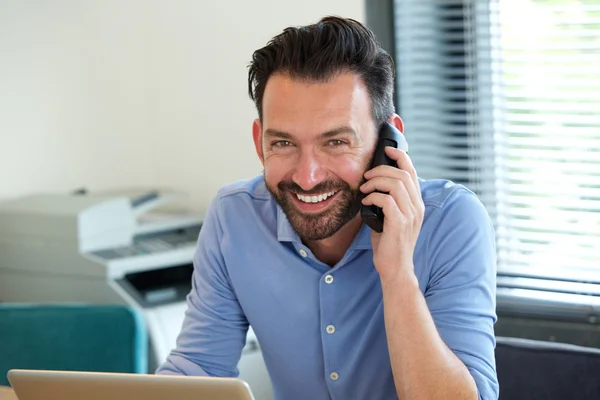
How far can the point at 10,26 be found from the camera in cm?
326

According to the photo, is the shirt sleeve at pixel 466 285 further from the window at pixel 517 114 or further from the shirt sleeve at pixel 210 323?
the window at pixel 517 114

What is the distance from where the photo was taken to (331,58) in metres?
1.73

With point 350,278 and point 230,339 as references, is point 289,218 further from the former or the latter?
point 230,339

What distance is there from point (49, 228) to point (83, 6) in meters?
0.91

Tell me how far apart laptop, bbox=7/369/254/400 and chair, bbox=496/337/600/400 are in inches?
28.1

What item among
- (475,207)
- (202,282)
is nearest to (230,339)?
(202,282)

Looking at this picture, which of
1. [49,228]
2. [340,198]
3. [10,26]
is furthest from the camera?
[10,26]

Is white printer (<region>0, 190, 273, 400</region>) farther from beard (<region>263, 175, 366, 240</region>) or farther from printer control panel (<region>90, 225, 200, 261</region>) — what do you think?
beard (<region>263, 175, 366, 240</region>)

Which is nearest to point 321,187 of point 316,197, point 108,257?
point 316,197

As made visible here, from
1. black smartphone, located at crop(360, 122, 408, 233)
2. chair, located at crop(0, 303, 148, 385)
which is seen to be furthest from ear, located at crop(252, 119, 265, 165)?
chair, located at crop(0, 303, 148, 385)

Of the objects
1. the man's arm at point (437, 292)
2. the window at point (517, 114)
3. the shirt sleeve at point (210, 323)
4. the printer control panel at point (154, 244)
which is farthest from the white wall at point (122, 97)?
the man's arm at point (437, 292)

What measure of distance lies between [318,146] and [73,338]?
2.72ft

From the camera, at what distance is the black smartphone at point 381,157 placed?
1.69 meters

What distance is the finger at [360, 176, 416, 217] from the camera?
169 cm
